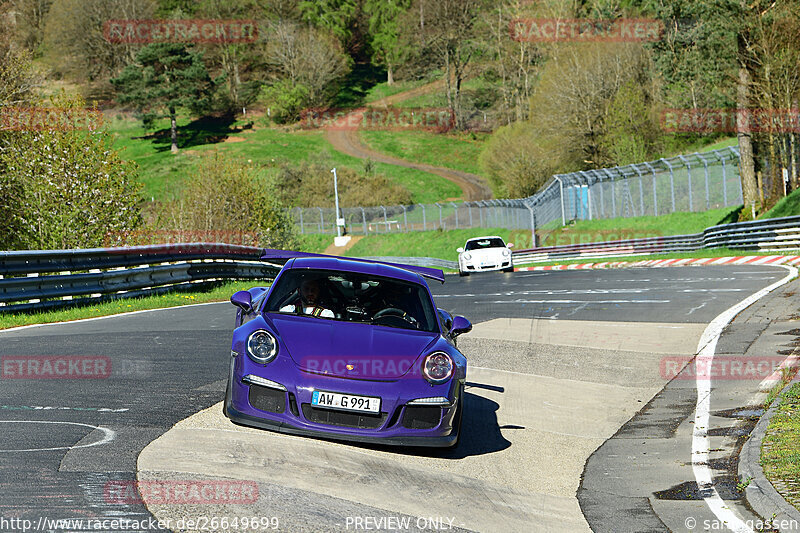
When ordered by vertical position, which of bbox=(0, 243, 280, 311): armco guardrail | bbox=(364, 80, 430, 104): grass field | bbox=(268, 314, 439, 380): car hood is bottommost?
bbox=(0, 243, 280, 311): armco guardrail

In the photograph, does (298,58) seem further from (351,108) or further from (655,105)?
(655,105)

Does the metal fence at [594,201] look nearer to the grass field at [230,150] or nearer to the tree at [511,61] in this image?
the grass field at [230,150]

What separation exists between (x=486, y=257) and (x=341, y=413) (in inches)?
1108

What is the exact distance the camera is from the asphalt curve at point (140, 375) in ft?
17.0

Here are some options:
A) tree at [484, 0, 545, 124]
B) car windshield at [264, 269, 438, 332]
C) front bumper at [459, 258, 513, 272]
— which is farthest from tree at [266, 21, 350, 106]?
car windshield at [264, 269, 438, 332]

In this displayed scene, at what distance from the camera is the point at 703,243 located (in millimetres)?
37219

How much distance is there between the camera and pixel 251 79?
12512 cm

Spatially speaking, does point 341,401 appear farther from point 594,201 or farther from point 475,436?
point 594,201

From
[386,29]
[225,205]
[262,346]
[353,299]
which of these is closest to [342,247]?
[225,205]

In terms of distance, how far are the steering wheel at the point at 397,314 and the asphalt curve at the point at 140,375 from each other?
1.25 meters

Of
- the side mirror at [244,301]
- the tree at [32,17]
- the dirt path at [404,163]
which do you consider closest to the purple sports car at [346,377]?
the side mirror at [244,301]

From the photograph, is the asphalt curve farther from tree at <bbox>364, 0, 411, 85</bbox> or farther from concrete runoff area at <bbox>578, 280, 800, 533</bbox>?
tree at <bbox>364, 0, 411, 85</bbox>

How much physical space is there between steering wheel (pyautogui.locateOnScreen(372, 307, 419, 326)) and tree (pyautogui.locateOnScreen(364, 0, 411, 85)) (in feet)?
412

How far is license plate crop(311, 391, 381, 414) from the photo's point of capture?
21.1ft
